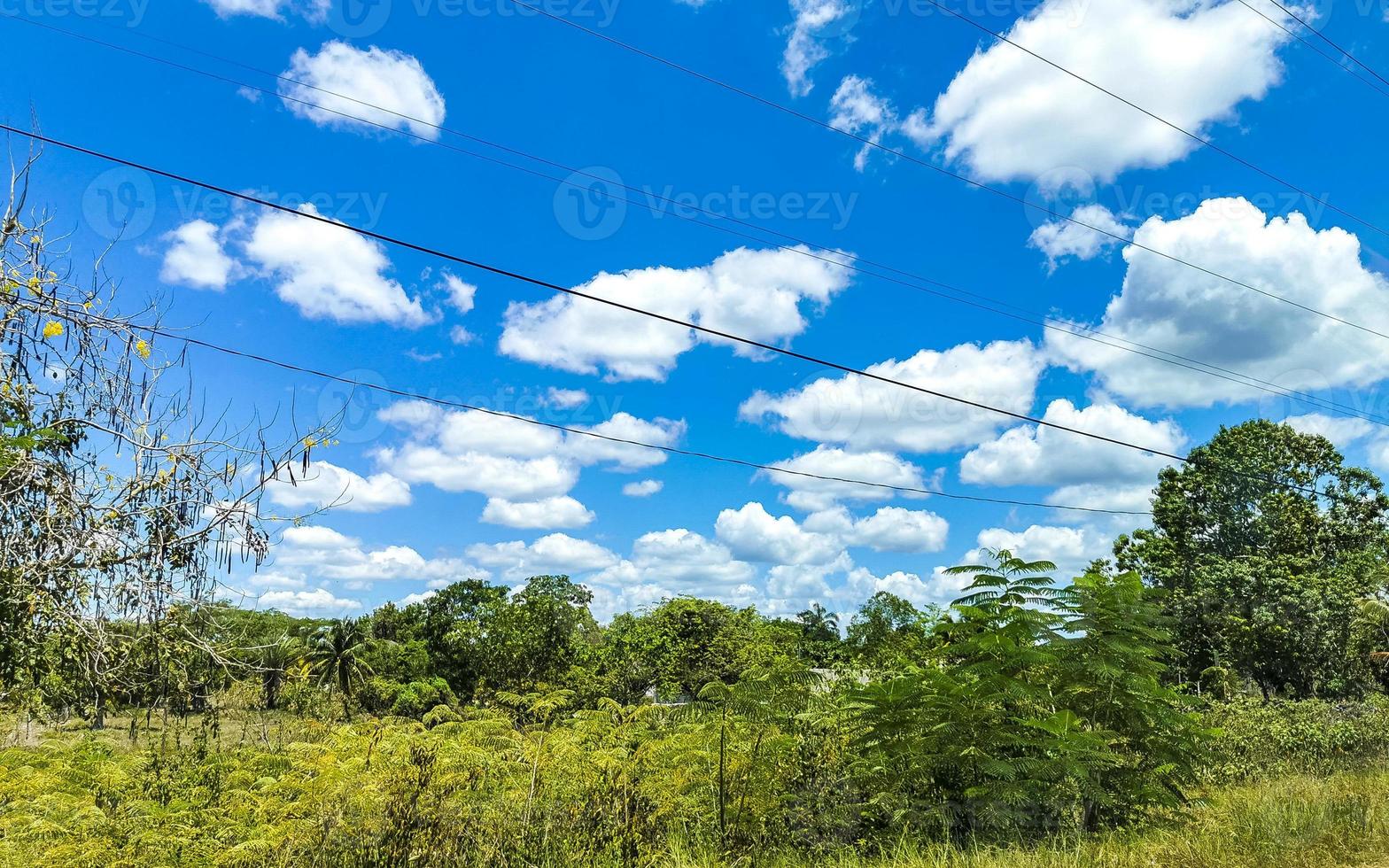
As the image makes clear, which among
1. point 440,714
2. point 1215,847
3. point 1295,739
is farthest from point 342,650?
point 1215,847

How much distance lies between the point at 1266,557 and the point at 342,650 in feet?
165

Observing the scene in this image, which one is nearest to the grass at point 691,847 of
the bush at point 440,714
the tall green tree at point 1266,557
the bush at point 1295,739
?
the bush at point 440,714

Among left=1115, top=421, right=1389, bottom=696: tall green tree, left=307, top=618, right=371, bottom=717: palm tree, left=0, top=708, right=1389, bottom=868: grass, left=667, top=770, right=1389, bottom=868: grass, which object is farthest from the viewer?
left=307, top=618, right=371, bottom=717: palm tree

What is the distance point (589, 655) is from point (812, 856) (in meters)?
35.6

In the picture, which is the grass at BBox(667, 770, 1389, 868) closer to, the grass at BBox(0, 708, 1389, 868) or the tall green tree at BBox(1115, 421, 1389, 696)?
the grass at BBox(0, 708, 1389, 868)

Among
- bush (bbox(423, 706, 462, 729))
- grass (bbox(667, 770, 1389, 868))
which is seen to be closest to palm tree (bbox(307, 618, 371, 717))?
bush (bbox(423, 706, 462, 729))

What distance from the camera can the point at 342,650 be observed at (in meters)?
51.1

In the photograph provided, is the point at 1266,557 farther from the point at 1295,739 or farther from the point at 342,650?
the point at 342,650

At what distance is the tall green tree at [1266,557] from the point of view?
31594 mm

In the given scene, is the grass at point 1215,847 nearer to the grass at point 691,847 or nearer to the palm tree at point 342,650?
the grass at point 691,847

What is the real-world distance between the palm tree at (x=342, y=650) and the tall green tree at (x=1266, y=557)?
43.4 m

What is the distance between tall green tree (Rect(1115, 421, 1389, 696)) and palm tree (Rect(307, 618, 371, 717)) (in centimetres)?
4337

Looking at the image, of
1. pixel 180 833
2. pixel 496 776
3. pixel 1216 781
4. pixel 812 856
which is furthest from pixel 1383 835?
pixel 180 833

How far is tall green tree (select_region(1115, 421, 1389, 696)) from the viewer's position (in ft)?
104
